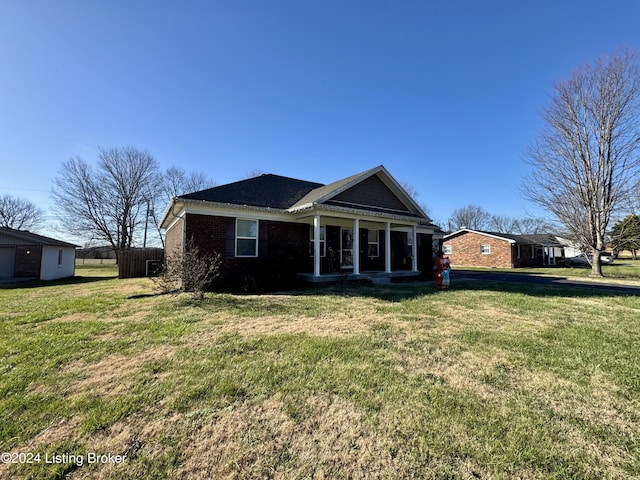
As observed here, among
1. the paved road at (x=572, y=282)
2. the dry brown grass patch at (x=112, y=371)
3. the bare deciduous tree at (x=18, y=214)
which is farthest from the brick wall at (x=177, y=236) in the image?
the bare deciduous tree at (x=18, y=214)

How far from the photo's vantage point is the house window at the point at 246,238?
10.5 m

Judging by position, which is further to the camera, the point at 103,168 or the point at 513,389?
the point at 103,168

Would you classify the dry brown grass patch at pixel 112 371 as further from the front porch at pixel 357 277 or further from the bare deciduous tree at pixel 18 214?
the bare deciduous tree at pixel 18 214

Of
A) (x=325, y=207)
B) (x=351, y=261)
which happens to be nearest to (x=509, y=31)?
(x=325, y=207)

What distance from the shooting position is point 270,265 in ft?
35.1

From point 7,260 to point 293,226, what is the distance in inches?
763

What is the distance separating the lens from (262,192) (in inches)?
477

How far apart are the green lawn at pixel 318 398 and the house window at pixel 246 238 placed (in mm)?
4953

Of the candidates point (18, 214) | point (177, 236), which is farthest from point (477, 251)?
point (18, 214)

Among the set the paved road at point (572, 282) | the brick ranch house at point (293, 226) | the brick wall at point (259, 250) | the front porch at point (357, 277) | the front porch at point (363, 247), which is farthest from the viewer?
the paved road at point (572, 282)

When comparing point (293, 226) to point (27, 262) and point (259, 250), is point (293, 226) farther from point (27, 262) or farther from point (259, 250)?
point (27, 262)

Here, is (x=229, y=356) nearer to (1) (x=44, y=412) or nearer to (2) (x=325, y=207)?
(1) (x=44, y=412)

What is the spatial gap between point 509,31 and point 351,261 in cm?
1074

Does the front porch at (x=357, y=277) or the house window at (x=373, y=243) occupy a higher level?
the house window at (x=373, y=243)
